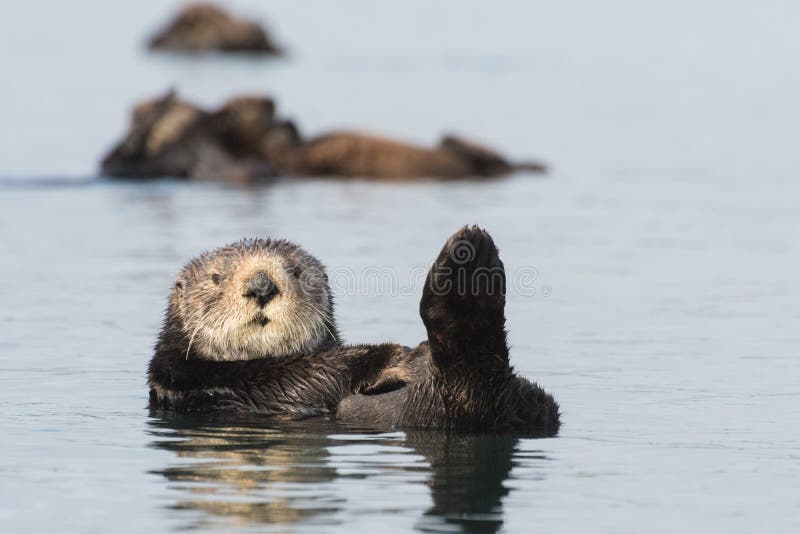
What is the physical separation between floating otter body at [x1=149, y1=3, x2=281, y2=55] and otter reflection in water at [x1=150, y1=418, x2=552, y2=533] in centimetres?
3926

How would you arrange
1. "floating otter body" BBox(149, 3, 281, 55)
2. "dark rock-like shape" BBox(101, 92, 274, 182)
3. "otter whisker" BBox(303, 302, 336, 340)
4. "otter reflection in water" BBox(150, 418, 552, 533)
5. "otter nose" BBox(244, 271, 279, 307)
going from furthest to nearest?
"floating otter body" BBox(149, 3, 281, 55) < "dark rock-like shape" BBox(101, 92, 274, 182) < "otter whisker" BBox(303, 302, 336, 340) < "otter nose" BBox(244, 271, 279, 307) < "otter reflection in water" BBox(150, 418, 552, 533)

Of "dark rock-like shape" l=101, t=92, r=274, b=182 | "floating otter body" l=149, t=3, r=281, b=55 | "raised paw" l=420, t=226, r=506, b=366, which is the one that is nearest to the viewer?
"raised paw" l=420, t=226, r=506, b=366

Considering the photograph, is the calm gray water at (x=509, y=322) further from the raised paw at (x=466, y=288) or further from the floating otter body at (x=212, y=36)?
the floating otter body at (x=212, y=36)

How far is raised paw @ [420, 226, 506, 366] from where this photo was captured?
5.38m

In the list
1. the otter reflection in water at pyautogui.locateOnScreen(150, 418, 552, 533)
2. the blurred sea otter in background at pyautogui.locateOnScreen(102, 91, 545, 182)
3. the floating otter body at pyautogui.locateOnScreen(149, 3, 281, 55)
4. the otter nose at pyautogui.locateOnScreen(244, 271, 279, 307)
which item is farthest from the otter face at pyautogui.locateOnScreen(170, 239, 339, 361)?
the floating otter body at pyautogui.locateOnScreen(149, 3, 281, 55)

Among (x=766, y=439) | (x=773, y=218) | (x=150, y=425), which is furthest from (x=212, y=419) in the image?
(x=773, y=218)

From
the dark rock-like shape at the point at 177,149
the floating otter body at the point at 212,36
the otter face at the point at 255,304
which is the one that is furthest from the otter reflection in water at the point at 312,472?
the floating otter body at the point at 212,36

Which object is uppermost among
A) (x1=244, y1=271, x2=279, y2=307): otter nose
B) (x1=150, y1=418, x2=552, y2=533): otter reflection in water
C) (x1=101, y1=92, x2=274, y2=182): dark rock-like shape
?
(x1=101, y1=92, x2=274, y2=182): dark rock-like shape

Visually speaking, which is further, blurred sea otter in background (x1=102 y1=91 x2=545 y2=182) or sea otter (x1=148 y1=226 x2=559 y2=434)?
blurred sea otter in background (x1=102 y1=91 x2=545 y2=182)

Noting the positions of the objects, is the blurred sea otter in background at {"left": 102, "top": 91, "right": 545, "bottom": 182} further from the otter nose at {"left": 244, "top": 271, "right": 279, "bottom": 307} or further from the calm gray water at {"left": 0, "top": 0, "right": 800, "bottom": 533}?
the otter nose at {"left": 244, "top": 271, "right": 279, "bottom": 307}

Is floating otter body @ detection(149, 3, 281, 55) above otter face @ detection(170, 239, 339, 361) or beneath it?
above

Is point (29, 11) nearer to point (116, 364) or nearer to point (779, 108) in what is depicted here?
point (779, 108)

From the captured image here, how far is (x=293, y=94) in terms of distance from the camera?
102 ft

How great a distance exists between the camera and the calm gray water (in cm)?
517
